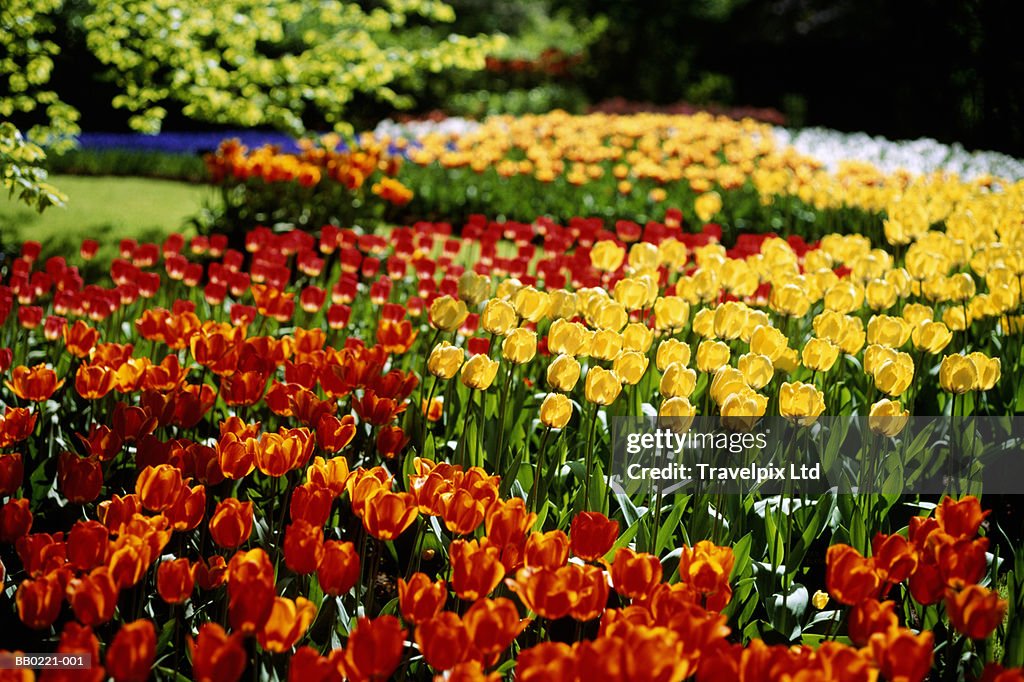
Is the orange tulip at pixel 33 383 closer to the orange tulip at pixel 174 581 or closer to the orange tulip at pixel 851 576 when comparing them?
the orange tulip at pixel 174 581

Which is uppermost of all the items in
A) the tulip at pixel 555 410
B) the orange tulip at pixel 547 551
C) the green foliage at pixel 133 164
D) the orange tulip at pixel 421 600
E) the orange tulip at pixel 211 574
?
the green foliage at pixel 133 164

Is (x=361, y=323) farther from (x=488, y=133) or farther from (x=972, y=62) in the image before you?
(x=972, y=62)

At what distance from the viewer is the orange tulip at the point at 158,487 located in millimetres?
1686

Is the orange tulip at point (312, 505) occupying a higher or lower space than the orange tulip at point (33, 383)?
lower

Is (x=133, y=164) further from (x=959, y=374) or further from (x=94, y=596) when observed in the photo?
(x=959, y=374)

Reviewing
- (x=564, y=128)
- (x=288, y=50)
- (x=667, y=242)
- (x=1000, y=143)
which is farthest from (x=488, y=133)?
(x=667, y=242)

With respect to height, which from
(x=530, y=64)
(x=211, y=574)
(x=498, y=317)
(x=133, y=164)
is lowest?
(x=211, y=574)

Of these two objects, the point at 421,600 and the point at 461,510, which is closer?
the point at 421,600

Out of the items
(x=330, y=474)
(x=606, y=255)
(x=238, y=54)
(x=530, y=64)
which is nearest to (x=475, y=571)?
(x=330, y=474)

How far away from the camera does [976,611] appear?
1.39 meters

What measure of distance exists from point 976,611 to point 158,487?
149 centimetres

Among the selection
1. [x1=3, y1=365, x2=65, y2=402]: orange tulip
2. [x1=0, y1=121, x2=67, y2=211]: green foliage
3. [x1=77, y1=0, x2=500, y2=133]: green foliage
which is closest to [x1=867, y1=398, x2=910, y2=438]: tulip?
[x1=3, y1=365, x2=65, y2=402]: orange tulip

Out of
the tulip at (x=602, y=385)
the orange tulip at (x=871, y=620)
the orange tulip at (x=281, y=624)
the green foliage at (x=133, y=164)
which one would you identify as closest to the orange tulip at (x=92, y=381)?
the orange tulip at (x=281, y=624)

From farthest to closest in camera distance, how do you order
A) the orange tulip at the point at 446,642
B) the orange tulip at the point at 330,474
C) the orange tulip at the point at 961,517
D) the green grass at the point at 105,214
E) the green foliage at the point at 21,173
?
the green grass at the point at 105,214, the green foliage at the point at 21,173, the orange tulip at the point at 330,474, the orange tulip at the point at 961,517, the orange tulip at the point at 446,642
